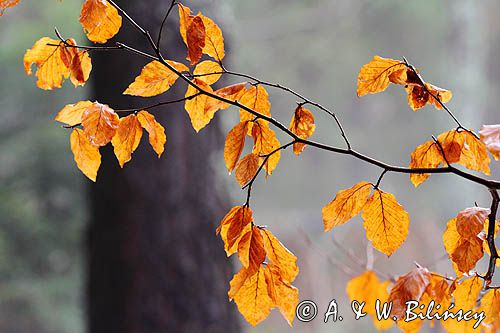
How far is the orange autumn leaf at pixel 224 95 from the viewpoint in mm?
485

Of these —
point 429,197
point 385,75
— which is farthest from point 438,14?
point 385,75

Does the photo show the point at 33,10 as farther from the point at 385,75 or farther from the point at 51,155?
the point at 385,75

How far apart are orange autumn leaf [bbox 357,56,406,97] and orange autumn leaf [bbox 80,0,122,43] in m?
0.20

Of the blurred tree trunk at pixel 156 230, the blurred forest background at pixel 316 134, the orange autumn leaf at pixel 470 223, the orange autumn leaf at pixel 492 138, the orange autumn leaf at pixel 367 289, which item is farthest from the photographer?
the blurred forest background at pixel 316 134

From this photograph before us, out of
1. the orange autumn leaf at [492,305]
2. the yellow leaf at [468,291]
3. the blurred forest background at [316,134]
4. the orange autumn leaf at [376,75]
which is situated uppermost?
the blurred forest background at [316,134]

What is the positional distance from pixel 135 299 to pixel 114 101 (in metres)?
0.42

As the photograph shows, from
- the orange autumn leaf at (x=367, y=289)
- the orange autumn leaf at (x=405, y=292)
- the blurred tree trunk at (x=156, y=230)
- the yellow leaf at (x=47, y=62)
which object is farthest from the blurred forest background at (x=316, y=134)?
the orange autumn leaf at (x=405, y=292)

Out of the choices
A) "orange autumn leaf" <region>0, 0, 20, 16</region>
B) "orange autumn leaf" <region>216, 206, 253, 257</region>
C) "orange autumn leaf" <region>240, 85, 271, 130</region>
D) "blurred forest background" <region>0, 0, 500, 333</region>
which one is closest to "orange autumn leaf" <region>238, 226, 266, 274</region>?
"orange autumn leaf" <region>216, 206, 253, 257</region>

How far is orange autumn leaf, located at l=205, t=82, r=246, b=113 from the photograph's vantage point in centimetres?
49

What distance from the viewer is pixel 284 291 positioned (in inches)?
18.9

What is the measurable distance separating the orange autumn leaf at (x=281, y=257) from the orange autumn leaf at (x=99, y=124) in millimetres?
138

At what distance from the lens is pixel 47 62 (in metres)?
0.51

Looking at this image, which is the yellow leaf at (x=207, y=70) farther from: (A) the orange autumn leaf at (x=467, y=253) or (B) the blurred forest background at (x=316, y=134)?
(B) the blurred forest background at (x=316, y=134)

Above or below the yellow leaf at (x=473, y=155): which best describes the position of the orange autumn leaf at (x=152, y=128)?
above
